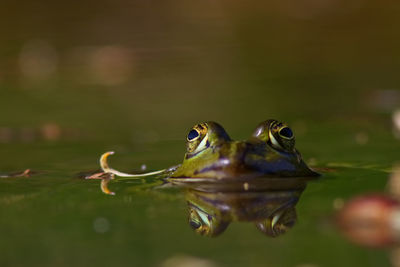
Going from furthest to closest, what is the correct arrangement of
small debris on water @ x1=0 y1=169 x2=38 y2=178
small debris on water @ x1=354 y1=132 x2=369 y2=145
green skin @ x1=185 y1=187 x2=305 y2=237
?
small debris on water @ x1=354 y1=132 x2=369 y2=145 → small debris on water @ x1=0 y1=169 x2=38 y2=178 → green skin @ x1=185 y1=187 x2=305 y2=237

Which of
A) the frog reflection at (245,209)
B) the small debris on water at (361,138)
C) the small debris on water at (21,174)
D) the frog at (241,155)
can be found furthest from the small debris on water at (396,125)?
the small debris on water at (21,174)

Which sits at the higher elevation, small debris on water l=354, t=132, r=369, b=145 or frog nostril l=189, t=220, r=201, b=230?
small debris on water l=354, t=132, r=369, b=145

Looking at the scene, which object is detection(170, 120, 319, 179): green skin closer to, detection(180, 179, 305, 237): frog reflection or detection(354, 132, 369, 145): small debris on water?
detection(180, 179, 305, 237): frog reflection

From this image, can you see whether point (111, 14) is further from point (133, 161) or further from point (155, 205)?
point (155, 205)

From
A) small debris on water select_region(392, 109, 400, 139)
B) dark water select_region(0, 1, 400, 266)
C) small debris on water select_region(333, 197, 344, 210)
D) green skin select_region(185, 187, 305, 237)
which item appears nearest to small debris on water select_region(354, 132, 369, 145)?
dark water select_region(0, 1, 400, 266)

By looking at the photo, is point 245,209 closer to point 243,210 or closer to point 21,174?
point 243,210

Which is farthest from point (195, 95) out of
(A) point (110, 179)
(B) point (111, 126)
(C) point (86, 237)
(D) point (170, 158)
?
(C) point (86, 237)

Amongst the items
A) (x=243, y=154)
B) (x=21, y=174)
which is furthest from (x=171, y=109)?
(x=243, y=154)
